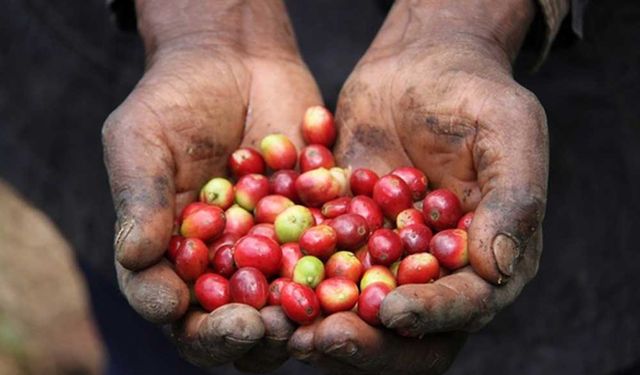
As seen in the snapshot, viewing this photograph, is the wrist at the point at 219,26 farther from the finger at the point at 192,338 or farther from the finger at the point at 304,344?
the finger at the point at 304,344

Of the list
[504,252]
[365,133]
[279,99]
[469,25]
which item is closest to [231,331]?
[504,252]

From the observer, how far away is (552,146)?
3734mm

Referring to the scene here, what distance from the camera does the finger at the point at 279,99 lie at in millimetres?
3688

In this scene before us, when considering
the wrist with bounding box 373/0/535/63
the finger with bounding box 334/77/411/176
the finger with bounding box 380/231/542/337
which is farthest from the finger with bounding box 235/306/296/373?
the wrist with bounding box 373/0/535/63

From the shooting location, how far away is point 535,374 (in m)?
3.85

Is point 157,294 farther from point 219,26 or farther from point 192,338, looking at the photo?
point 219,26

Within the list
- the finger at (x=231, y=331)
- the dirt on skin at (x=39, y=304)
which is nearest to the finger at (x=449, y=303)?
the finger at (x=231, y=331)

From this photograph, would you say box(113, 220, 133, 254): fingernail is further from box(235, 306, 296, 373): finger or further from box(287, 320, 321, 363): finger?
box(287, 320, 321, 363): finger

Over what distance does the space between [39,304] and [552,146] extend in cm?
382

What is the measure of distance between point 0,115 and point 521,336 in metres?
2.18

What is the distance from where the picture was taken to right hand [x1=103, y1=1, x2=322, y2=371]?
9.33 feet

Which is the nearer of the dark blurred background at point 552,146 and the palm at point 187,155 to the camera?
the palm at point 187,155

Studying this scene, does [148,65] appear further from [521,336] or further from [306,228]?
[521,336]

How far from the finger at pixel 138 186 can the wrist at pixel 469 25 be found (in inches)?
37.8
